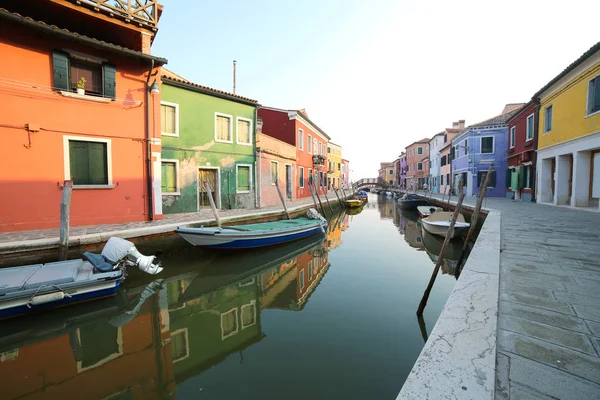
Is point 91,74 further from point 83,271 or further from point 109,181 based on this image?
point 83,271

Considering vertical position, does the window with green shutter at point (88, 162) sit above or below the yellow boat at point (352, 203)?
above

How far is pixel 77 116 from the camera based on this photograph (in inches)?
335

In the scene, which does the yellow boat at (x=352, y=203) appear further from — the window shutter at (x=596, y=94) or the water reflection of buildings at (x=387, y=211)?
the window shutter at (x=596, y=94)

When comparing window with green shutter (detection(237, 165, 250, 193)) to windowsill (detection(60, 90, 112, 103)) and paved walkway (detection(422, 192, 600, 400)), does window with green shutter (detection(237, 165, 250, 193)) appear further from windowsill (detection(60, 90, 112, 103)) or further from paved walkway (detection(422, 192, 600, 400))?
paved walkway (detection(422, 192, 600, 400))

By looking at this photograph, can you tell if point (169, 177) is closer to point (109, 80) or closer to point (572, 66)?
point (109, 80)

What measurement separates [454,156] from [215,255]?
24702 mm

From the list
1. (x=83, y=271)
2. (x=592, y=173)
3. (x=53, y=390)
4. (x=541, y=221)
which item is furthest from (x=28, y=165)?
(x=592, y=173)

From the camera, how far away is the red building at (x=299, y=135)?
20.4 metres

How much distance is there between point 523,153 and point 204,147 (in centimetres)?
1718

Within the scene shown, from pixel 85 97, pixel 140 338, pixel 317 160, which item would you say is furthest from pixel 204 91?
pixel 317 160

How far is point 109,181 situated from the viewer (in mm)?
9008

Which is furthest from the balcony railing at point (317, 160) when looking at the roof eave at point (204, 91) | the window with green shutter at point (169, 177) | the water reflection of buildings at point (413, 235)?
the window with green shutter at point (169, 177)

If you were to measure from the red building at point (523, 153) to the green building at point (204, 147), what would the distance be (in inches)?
586

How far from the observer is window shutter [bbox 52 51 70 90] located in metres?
8.05
